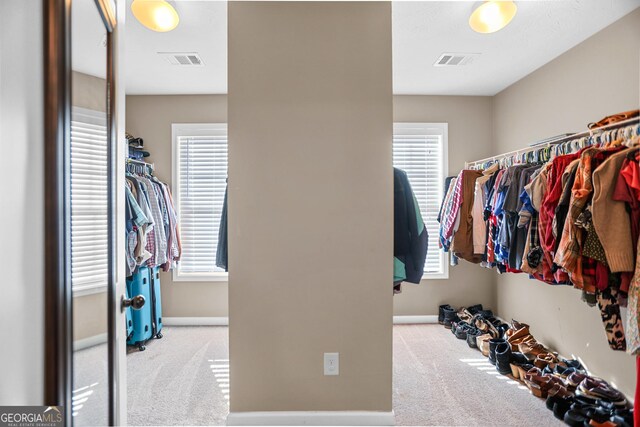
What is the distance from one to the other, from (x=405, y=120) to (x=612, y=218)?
2.44 m

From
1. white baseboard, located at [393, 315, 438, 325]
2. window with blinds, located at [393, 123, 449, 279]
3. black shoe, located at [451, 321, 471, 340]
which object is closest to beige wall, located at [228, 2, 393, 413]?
black shoe, located at [451, 321, 471, 340]

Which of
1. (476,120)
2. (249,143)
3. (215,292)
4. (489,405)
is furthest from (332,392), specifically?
(476,120)

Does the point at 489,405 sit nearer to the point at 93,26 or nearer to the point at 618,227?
the point at 618,227

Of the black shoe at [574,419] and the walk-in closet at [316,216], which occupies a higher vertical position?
the walk-in closet at [316,216]

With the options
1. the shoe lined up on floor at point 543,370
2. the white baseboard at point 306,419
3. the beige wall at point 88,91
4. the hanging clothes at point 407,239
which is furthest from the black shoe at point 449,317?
the beige wall at point 88,91

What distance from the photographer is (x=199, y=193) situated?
363 centimetres

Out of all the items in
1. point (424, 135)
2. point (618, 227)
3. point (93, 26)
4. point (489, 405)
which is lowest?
point (489, 405)

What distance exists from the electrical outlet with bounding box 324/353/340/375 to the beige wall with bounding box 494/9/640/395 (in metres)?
1.78

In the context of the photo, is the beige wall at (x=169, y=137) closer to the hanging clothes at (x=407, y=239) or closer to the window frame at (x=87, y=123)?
the hanging clothes at (x=407, y=239)

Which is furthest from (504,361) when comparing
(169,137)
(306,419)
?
(169,137)

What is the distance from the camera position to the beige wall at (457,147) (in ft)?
12.0

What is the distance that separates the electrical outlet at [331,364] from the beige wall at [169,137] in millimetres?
2027

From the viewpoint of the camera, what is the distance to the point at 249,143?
183 cm

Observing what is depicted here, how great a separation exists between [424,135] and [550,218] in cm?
207
